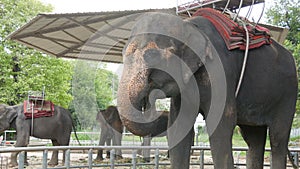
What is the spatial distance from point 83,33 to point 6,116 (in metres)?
3.97

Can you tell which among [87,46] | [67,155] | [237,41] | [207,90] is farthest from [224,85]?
[87,46]

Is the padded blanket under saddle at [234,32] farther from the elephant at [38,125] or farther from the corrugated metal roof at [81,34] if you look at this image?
the elephant at [38,125]

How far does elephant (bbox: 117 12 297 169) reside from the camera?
275cm

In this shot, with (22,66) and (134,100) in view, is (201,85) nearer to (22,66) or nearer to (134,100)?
(134,100)

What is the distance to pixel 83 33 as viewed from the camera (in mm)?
7812

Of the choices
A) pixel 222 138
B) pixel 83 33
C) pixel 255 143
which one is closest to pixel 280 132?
pixel 255 143

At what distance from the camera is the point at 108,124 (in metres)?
11.4

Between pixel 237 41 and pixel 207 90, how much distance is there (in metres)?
0.50

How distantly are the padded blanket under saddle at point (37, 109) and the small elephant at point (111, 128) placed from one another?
1.32 metres

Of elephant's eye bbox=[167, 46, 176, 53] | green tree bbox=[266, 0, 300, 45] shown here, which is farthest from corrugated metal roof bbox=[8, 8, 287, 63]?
green tree bbox=[266, 0, 300, 45]

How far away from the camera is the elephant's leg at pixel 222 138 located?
3164mm

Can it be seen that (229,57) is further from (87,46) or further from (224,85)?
(87,46)

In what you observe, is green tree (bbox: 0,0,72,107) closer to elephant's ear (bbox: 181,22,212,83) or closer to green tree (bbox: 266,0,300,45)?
green tree (bbox: 266,0,300,45)

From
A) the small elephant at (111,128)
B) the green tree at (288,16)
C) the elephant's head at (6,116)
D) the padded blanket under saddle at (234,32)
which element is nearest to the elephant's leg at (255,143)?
the padded blanket under saddle at (234,32)
